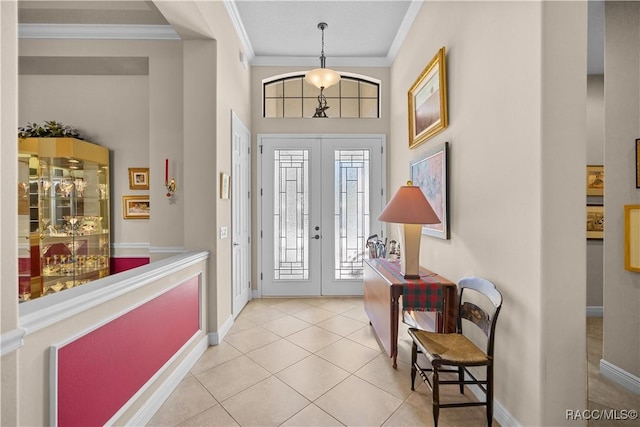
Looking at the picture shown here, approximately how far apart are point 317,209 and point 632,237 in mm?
3313

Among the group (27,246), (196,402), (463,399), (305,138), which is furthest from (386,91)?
(27,246)

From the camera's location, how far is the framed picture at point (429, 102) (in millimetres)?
2482

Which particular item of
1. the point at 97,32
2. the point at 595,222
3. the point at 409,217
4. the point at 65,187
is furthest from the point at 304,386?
the point at 97,32

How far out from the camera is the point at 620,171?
220 centimetres

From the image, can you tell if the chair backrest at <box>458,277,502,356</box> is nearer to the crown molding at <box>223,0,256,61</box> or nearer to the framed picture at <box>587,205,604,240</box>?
the framed picture at <box>587,205,604,240</box>

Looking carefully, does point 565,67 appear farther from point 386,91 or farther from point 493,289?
point 386,91

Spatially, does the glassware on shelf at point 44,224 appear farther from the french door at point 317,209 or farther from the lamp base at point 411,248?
the lamp base at point 411,248

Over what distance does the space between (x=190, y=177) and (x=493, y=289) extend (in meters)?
2.74

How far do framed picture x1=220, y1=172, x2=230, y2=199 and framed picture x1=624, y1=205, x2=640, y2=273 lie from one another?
349cm

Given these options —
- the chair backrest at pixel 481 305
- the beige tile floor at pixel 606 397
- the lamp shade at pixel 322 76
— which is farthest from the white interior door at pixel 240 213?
the beige tile floor at pixel 606 397

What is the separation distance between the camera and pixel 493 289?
5.74 ft

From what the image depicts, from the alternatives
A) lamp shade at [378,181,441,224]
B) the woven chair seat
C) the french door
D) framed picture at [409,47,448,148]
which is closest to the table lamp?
lamp shade at [378,181,441,224]

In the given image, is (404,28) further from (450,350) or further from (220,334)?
(220,334)

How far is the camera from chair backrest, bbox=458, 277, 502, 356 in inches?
66.7
